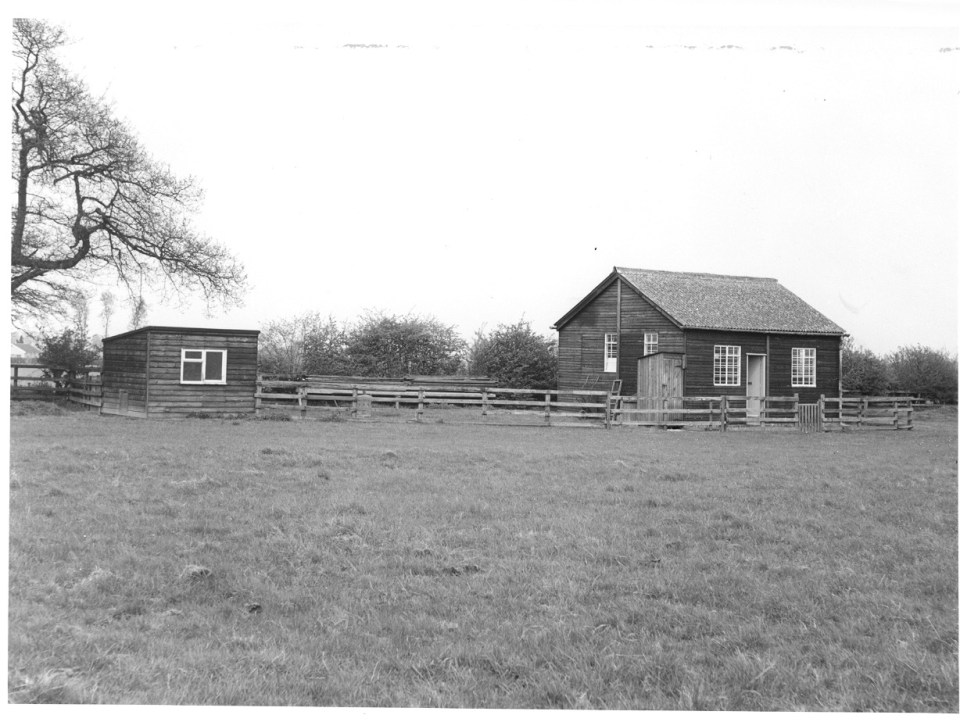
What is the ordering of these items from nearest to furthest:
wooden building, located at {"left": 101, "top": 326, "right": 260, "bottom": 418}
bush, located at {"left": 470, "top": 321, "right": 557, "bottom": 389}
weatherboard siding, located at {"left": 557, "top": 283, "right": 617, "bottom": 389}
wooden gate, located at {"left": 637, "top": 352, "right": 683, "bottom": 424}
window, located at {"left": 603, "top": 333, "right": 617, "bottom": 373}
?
wooden building, located at {"left": 101, "top": 326, "right": 260, "bottom": 418}, bush, located at {"left": 470, "top": 321, "right": 557, "bottom": 389}, weatherboard siding, located at {"left": 557, "top": 283, "right": 617, "bottom": 389}, window, located at {"left": 603, "top": 333, "right": 617, "bottom": 373}, wooden gate, located at {"left": 637, "top": 352, "right": 683, "bottom": 424}

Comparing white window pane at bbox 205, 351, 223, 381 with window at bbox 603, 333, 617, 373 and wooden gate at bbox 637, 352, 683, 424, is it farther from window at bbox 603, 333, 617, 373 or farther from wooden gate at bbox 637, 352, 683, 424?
wooden gate at bbox 637, 352, 683, 424

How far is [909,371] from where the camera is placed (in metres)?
6.70

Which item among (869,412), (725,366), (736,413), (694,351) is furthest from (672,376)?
(869,412)

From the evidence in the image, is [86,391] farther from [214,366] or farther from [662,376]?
[662,376]

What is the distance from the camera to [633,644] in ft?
13.8

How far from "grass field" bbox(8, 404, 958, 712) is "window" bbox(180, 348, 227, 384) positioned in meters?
0.84

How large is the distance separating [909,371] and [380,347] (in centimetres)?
528

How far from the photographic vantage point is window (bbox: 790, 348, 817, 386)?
17.8 m

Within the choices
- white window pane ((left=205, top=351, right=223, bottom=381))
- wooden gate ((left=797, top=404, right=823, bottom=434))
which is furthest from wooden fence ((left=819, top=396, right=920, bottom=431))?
white window pane ((left=205, top=351, right=223, bottom=381))

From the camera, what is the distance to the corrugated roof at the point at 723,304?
1081 cm

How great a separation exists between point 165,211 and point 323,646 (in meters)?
4.21

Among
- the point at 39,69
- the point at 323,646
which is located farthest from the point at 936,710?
the point at 39,69

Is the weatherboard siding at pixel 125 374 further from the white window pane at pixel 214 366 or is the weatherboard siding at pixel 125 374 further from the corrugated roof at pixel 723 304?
the corrugated roof at pixel 723 304

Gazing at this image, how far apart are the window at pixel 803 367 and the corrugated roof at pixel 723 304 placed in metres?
0.88
